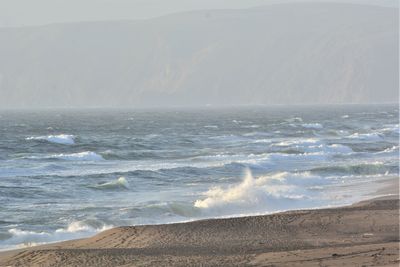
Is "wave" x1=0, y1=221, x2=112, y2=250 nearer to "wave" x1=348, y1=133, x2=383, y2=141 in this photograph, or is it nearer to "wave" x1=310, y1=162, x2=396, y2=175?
"wave" x1=310, y1=162, x2=396, y2=175

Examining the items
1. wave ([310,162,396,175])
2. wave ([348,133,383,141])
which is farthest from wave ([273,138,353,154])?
wave ([310,162,396,175])

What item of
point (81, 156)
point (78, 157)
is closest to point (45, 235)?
point (78, 157)

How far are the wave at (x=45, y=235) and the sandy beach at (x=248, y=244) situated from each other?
1016 millimetres

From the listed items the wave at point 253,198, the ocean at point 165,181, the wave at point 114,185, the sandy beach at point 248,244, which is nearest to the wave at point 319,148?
the ocean at point 165,181

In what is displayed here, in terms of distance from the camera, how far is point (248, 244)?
1748cm

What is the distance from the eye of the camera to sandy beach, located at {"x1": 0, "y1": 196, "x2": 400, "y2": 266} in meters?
15.1

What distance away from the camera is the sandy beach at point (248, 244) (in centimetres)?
1506

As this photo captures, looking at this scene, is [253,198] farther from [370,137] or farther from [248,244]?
[370,137]

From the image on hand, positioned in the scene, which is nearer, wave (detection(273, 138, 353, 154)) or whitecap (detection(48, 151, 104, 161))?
whitecap (detection(48, 151, 104, 161))

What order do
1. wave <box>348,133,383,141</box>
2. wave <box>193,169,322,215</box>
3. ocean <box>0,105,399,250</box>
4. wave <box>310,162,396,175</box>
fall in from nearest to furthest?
ocean <box>0,105,399,250</box>
wave <box>193,169,322,215</box>
wave <box>310,162,396,175</box>
wave <box>348,133,383,141</box>

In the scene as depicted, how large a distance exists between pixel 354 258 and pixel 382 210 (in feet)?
26.4

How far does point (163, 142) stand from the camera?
60.8 m

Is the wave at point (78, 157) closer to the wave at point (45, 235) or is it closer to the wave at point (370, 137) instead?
the wave at point (370, 137)

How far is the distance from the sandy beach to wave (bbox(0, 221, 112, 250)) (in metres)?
1.02
